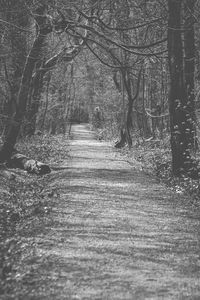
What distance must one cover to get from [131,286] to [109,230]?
258cm

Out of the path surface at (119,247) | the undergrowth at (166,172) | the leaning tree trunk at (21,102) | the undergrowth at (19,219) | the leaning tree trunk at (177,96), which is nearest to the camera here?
→ the path surface at (119,247)

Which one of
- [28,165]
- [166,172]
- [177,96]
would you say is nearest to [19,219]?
[28,165]

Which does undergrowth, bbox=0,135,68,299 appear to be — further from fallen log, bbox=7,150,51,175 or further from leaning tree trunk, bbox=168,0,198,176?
leaning tree trunk, bbox=168,0,198,176

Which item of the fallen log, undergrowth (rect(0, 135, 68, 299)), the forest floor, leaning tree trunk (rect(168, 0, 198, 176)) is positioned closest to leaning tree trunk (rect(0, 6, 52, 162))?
the fallen log

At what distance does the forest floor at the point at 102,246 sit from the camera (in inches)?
199

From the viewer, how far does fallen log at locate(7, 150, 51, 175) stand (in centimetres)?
1516

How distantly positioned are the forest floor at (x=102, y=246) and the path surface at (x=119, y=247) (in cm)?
1

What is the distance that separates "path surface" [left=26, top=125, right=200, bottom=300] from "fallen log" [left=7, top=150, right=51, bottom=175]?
344 centimetres

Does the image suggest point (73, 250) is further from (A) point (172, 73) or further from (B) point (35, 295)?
(A) point (172, 73)

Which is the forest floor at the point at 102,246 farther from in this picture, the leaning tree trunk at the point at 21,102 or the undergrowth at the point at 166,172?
the leaning tree trunk at the point at 21,102

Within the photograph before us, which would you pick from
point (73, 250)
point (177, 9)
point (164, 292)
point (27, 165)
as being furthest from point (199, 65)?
point (164, 292)

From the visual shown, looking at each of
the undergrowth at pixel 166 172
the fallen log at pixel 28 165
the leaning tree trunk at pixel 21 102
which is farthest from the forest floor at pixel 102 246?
the leaning tree trunk at pixel 21 102

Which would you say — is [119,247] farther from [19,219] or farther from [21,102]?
[21,102]

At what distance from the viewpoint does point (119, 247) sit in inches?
263
